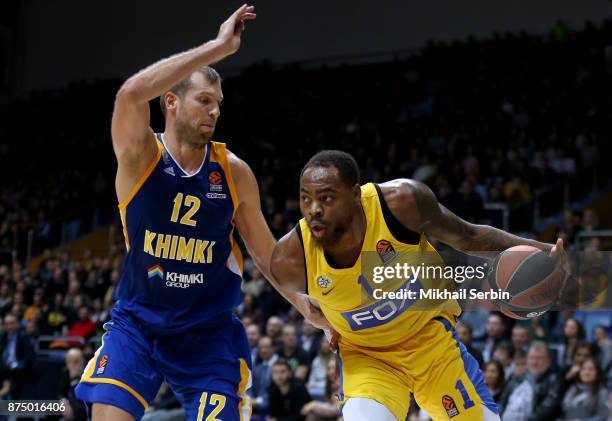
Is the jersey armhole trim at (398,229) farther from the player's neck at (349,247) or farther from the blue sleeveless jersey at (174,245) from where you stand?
the blue sleeveless jersey at (174,245)

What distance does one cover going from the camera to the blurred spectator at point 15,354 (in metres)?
10.5

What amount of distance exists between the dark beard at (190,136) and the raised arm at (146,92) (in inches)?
5.5

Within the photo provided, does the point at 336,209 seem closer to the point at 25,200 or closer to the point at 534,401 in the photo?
the point at 534,401

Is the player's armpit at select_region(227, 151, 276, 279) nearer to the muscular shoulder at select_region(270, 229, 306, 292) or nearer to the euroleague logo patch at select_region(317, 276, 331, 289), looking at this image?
the muscular shoulder at select_region(270, 229, 306, 292)

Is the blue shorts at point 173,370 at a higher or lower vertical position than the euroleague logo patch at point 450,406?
higher

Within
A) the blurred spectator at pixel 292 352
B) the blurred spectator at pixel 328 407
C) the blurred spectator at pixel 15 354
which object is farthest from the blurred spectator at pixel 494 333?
the blurred spectator at pixel 15 354

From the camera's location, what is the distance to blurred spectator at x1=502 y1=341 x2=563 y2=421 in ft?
23.9

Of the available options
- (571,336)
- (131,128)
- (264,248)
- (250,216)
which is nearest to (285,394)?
(571,336)

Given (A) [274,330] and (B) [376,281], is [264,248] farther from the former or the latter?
(A) [274,330]

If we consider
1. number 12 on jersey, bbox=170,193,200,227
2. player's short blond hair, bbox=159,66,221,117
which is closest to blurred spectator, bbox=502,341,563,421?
number 12 on jersey, bbox=170,193,200,227

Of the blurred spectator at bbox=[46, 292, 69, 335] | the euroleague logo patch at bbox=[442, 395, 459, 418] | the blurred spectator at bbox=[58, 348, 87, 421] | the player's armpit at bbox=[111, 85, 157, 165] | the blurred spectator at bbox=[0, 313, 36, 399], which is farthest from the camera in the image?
the blurred spectator at bbox=[46, 292, 69, 335]

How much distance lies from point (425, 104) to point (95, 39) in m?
9.61

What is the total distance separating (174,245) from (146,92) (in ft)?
2.36

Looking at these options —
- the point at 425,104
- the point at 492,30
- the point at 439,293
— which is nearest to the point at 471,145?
the point at 425,104
